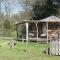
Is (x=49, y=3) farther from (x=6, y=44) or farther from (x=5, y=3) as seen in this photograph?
(x=6, y=44)

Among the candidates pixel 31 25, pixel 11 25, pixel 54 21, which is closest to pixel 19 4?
pixel 11 25

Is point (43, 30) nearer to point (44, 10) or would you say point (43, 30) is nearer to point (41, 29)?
point (41, 29)

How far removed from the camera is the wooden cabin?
4153 cm

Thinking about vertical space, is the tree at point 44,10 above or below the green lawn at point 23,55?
above

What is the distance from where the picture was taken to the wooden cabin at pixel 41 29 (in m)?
41.5

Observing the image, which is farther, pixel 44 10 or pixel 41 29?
pixel 44 10

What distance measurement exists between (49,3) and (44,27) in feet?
24.7

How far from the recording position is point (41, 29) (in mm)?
46562

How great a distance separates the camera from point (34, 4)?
170ft

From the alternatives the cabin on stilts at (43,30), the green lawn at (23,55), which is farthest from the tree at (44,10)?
the green lawn at (23,55)

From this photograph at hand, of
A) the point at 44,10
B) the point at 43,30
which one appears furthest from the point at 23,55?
the point at 44,10

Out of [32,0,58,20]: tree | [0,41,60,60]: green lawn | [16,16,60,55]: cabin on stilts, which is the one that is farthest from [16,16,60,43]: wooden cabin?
[0,41,60,60]: green lawn

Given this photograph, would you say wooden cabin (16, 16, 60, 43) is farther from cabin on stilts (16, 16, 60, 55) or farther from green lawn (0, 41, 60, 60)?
green lawn (0, 41, 60, 60)

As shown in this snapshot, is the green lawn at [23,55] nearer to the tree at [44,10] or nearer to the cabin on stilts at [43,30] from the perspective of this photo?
the cabin on stilts at [43,30]
